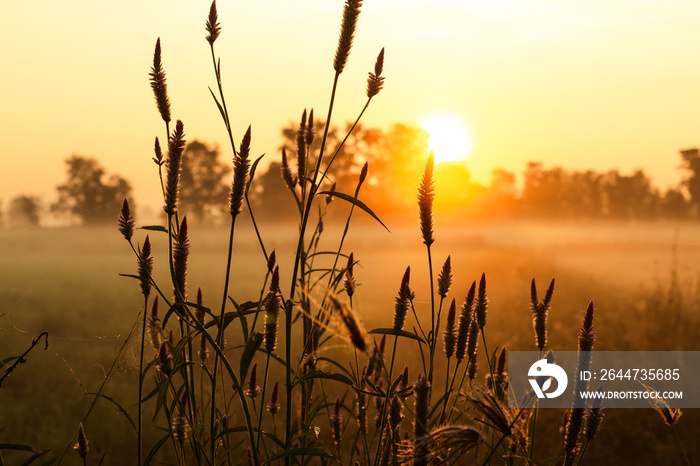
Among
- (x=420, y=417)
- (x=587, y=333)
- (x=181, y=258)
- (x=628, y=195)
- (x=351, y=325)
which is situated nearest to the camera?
(x=351, y=325)

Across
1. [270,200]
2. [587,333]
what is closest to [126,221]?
[587,333]

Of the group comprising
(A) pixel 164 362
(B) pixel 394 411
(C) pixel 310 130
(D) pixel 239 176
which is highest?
(C) pixel 310 130

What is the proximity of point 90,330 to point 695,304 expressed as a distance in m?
9.86

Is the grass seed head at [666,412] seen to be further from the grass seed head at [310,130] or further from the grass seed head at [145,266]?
the grass seed head at [145,266]

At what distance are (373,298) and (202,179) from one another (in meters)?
4.70

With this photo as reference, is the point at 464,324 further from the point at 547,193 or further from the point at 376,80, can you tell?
the point at 547,193

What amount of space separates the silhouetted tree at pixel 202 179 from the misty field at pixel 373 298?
0.99 m

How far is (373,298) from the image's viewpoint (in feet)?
38.3

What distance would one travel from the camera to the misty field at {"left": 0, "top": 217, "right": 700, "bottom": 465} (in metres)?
6.00

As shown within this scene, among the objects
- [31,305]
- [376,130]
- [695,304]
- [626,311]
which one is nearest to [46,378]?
[31,305]

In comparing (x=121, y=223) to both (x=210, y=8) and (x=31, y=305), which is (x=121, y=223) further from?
(x=31, y=305)

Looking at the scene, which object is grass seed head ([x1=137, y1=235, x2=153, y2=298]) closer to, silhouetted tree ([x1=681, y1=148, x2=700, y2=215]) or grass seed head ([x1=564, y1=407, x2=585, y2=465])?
grass seed head ([x1=564, y1=407, x2=585, y2=465])

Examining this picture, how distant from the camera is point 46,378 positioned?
703 centimetres

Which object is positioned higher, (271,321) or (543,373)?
(271,321)
